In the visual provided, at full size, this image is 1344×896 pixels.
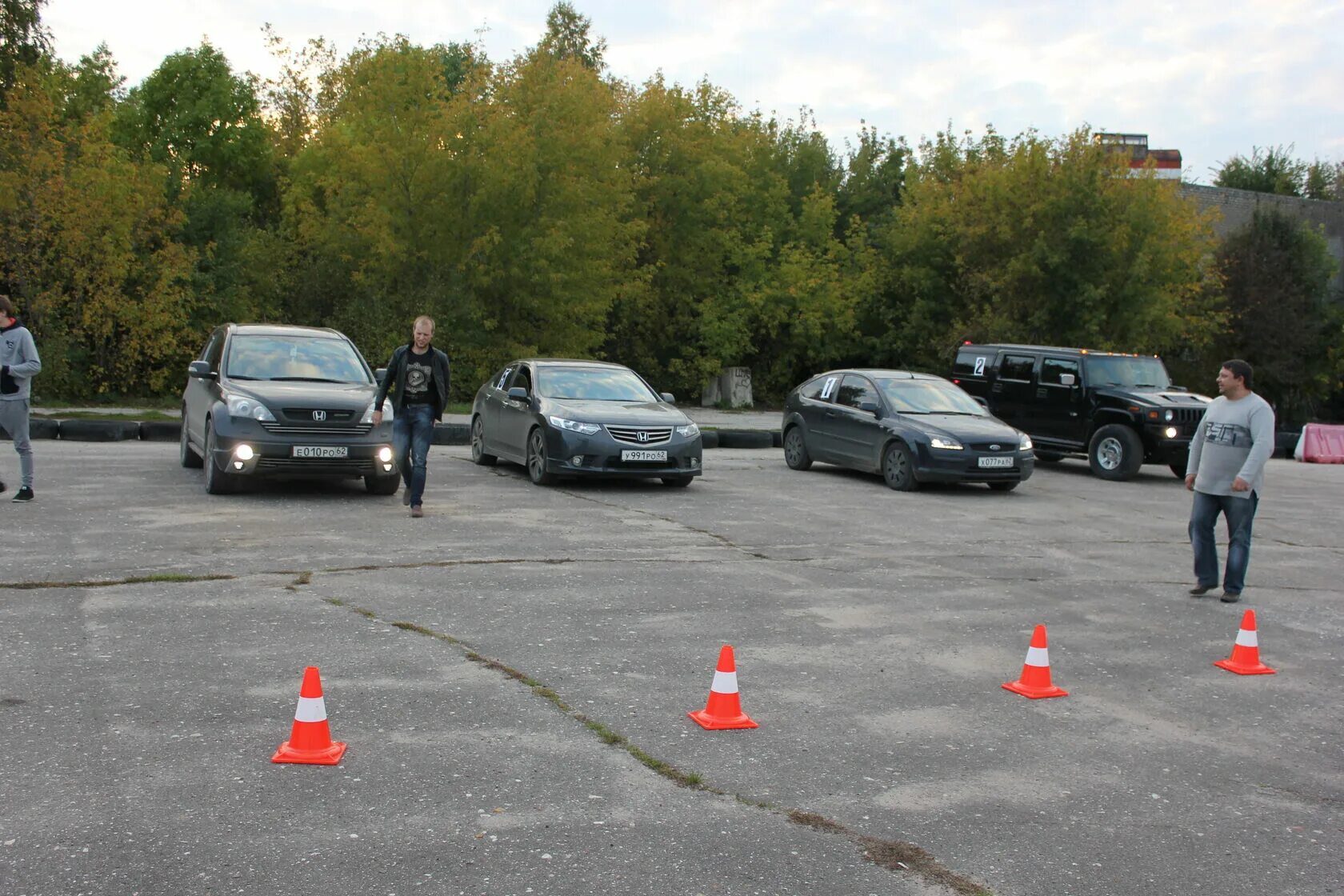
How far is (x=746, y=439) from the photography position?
23469mm

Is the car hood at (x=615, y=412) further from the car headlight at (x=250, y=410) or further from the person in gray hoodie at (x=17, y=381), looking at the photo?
the person in gray hoodie at (x=17, y=381)

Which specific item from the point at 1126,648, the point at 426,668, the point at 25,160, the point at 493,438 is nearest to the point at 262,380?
the point at 493,438

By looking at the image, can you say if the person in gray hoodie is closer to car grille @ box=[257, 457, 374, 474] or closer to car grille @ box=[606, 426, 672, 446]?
car grille @ box=[257, 457, 374, 474]

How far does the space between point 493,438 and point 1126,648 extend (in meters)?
10.1

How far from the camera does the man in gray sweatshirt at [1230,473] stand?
8844 millimetres

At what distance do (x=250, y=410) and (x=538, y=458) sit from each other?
142 inches

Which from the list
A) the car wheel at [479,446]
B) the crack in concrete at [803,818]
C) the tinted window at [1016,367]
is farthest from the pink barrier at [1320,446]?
the crack in concrete at [803,818]

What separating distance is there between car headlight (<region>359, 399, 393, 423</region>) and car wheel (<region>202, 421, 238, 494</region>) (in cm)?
137

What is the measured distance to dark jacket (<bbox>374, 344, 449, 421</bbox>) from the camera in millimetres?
11570

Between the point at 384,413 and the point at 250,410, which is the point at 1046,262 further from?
the point at 250,410

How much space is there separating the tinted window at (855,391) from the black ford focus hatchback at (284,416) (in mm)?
6791

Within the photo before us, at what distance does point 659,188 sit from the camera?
116 feet

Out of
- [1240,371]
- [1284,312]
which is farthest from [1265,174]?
[1240,371]

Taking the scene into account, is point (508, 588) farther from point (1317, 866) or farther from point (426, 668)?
point (1317, 866)
